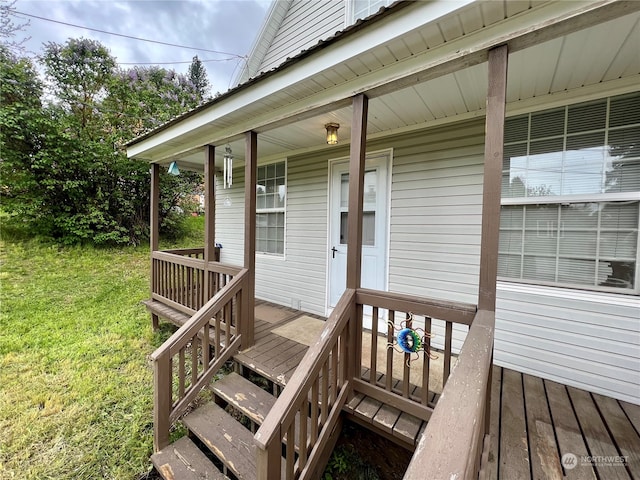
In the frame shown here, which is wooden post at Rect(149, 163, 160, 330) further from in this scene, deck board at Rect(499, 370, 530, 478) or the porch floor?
deck board at Rect(499, 370, 530, 478)

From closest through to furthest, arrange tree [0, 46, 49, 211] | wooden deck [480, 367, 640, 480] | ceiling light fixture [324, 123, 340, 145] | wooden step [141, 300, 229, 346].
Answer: wooden deck [480, 367, 640, 480], ceiling light fixture [324, 123, 340, 145], wooden step [141, 300, 229, 346], tree [0, 46, 49, 211]

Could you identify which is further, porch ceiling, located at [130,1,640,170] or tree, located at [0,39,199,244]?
tree, located at [0,39,199,244]

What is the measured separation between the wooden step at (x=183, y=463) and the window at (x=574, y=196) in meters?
2.94

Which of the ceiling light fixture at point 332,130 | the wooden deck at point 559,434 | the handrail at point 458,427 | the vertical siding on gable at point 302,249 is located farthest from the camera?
the vertical siding on gable at point 302,249

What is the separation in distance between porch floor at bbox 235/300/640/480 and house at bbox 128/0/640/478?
0.13 meters

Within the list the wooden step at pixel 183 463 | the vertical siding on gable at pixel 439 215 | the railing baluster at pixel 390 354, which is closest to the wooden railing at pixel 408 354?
the railing baluster at pixel 390 354

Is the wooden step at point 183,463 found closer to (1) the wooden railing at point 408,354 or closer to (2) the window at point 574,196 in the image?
(1) the wooden railing at point 408,354

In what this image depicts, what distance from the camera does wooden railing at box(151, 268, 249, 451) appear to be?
6.87 feet

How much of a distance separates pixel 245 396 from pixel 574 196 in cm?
322

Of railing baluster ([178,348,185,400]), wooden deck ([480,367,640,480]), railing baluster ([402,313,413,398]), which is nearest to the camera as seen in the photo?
wooden deck ([480,367,640,480])

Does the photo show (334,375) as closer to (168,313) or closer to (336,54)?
(336,54)

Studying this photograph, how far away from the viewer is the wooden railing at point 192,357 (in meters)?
2.09

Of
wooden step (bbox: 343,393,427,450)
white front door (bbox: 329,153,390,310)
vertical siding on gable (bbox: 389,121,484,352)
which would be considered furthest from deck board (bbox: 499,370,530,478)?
white front door (bbox: 329,153,390,310)

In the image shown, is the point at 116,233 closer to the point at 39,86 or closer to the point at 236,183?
the point at 39,86
